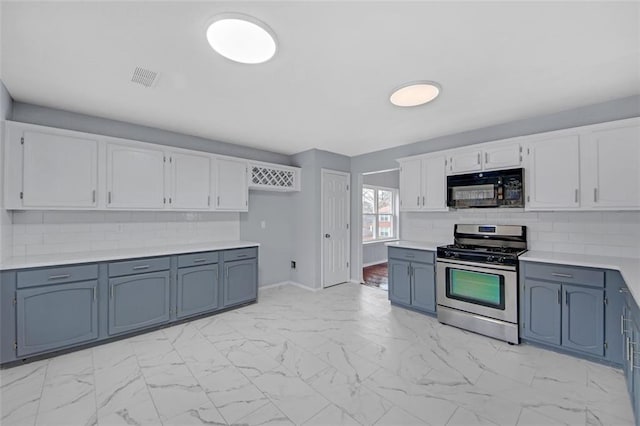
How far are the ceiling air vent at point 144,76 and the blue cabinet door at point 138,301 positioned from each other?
1.88 metres

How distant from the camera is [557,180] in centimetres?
283

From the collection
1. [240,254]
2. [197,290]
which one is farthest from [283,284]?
[197,290]

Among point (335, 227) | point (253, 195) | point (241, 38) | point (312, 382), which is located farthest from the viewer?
point (335, 227)

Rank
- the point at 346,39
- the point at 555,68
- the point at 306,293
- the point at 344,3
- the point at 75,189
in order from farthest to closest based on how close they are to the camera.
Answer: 1. the point at 306,293
2. the point at 75,189
3. the point at 555,68
4. the point at 346,39
5. the point at 344,3

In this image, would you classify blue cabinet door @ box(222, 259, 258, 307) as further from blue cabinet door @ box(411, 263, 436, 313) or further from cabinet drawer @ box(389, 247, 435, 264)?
blue cabinet door @ box(411, 263, 436, 313)

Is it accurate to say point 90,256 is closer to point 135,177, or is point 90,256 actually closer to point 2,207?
point 2,207

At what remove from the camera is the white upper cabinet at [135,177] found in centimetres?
304

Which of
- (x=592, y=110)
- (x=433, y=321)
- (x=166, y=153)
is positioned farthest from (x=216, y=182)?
(x=592, y=110)

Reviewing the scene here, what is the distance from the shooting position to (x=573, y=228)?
2963 mm

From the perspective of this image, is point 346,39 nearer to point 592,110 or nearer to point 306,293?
point 592,110

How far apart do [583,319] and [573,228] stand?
101 cm

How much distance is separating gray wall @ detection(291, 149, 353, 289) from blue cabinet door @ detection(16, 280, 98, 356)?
9.27 feet

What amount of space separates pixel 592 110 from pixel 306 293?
13.5 feet

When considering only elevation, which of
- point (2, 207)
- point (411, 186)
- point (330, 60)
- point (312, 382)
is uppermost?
point (330, 60)
